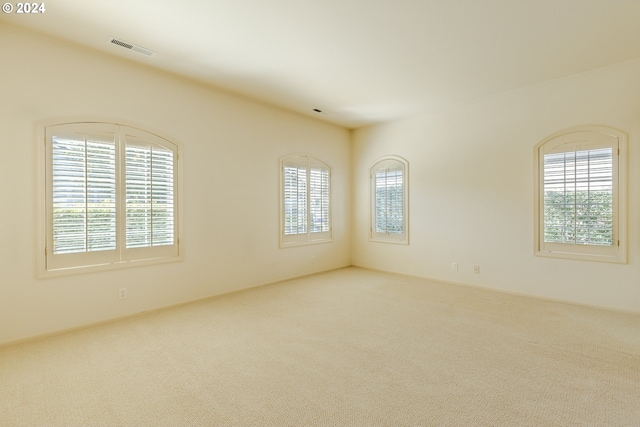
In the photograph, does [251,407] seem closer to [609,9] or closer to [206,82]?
[206,82]

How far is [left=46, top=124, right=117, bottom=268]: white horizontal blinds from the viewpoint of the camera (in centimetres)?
305

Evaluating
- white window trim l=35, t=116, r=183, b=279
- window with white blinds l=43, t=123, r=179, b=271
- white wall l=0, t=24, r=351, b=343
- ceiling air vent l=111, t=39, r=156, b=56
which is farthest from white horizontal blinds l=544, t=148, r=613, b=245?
white window trim l=35, t=116, r=183, b=279

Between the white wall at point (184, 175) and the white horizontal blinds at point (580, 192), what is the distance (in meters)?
3.56

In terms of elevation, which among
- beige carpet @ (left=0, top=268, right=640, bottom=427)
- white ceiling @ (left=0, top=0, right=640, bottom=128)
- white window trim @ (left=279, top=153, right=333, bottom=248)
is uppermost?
white ceiling @ (left=0, top=0, right=640, bottom=128)

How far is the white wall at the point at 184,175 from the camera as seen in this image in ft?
9.40

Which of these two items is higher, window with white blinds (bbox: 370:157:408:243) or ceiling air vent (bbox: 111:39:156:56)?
ceiling air vent (bbox: 111:39:156:56)

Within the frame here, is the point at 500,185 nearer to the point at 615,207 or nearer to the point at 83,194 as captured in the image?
the point at 615,207

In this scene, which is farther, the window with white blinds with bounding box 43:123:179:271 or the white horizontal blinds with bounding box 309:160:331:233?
the white horizontal blinds with bounding box 309:160:331:233

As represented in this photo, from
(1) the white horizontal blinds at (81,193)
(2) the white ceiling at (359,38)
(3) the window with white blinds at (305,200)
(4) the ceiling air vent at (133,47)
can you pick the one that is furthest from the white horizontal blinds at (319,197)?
(1) the white horizontal blinds at (81,193)

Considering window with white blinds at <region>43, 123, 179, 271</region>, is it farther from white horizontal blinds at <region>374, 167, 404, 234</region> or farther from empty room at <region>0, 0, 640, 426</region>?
white horizontal blinds at <region>374, 167, 404, 234</region>

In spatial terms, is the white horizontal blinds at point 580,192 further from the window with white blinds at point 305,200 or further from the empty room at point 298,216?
the window with white blinds at point 305,200

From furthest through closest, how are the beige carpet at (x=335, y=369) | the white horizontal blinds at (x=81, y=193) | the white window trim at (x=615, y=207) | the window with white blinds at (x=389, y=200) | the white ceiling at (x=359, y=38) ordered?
the window with white blinds at (x=389, y=200) < the white window trim at (x=615, y=207) < the white horizontal blinds at (x=81, y=193) < the white ceiling at (x=359, y=38) < the beige carpet at (x=335, y=369)

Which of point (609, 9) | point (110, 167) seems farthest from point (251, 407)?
point (609, 9)

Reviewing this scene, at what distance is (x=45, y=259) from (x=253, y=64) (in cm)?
297
